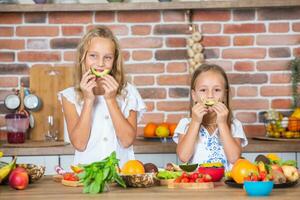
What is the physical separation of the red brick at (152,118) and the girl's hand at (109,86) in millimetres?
1241

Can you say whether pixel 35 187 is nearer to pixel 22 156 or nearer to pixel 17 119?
pixel 22 156

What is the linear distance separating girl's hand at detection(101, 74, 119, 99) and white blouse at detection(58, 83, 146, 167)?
0.57 feet

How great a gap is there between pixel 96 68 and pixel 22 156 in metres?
1.00

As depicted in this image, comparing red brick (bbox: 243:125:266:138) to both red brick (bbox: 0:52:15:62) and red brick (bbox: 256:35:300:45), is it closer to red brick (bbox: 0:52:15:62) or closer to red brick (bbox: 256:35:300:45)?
red brick (bbox: 256:35:300:45)

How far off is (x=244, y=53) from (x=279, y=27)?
28cm

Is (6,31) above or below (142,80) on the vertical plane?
above

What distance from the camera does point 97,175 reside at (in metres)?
2.07

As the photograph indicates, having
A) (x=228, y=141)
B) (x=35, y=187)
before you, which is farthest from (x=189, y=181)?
(x=228, y=141)

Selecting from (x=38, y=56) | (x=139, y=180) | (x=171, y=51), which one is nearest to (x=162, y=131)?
(x=171, y=51)

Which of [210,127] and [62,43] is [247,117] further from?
[62,43]

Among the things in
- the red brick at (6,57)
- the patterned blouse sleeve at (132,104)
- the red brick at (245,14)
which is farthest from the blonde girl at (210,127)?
the red brick at (6,57)

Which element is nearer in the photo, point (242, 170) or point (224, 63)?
point (242, 170)

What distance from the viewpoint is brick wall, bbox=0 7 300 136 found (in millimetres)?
4156

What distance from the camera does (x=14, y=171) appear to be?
2.22 m
